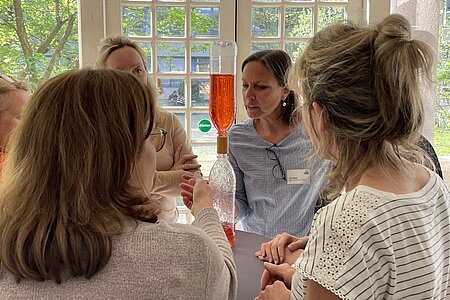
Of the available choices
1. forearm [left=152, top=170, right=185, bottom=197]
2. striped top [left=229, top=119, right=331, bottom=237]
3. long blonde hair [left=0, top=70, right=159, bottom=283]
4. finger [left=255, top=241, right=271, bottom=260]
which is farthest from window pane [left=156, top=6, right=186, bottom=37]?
long blonde hair [left=0, top=70, right=159, bottom=283]

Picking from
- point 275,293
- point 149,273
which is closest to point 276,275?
point 275,293

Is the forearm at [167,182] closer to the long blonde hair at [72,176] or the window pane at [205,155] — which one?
the window pane at [205,155]

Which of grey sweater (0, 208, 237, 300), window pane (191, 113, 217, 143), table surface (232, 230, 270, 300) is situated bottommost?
table surface (232, 230, 270, 300)

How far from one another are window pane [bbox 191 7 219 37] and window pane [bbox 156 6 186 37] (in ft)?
0.20

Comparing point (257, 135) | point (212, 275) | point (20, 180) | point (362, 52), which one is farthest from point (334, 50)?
point (257, 135)

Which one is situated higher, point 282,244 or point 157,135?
point 157,135

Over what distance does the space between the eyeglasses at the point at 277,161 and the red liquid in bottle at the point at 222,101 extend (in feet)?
2.04

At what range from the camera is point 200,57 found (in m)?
2.72

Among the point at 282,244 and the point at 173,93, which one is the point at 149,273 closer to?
the point at 282,244

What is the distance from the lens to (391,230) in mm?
827

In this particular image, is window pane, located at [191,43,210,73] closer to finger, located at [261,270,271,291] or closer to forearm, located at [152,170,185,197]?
forearm, located at [152,170,185,197]

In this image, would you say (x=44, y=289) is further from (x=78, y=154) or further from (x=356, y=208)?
(x=356, y=208)

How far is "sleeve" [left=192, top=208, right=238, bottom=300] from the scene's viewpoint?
866 mm

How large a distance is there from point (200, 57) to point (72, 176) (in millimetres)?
1998
